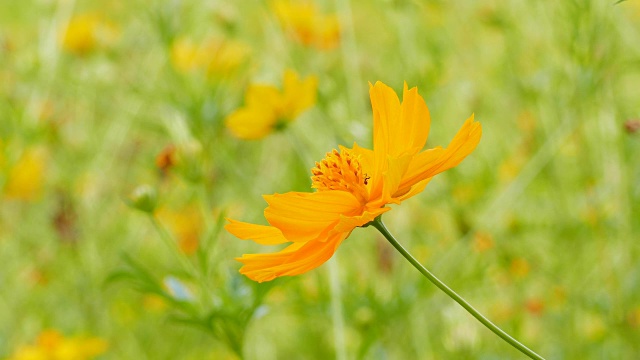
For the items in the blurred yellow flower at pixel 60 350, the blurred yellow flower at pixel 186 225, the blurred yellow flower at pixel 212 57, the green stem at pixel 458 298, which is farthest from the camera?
the blurred yellow flower at pixel 186 225

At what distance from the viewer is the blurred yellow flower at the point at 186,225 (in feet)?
4.03

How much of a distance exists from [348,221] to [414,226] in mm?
942

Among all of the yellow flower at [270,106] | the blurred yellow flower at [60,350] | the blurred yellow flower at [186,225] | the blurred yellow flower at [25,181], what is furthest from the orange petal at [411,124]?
the blurred yellow flower at [25,181]

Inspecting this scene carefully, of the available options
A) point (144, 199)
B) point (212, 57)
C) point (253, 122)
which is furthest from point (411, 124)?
point (212, 57)

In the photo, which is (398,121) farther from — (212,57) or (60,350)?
(212,57)

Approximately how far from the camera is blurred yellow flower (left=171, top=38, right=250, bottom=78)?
Result: 43.6 inches

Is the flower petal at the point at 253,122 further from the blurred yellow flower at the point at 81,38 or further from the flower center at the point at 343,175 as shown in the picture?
the blurred yellow flower at the point at 81,38

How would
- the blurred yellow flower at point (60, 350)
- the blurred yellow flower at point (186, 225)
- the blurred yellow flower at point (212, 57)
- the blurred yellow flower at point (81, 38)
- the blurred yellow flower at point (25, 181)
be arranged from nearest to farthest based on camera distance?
the blurred yellow flower at point (60, 350) → the blurred yellow flower at point (212, 57) → the blurred yellow flower at point (186, 225) → the blurred yellow flower at point (25, 181) → the blurred yellow flower at point (81, 38)

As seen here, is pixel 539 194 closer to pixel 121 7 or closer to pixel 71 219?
pixel 71 219

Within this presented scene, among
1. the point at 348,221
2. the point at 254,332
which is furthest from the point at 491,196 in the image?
the point at 348,221

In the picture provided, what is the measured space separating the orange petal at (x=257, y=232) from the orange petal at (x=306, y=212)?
0.01 meters

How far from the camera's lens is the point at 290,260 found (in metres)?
0.38

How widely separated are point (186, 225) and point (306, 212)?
0.95 metres

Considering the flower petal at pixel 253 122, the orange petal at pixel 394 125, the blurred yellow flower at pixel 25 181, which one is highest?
the orange petal at pixel 394 125
